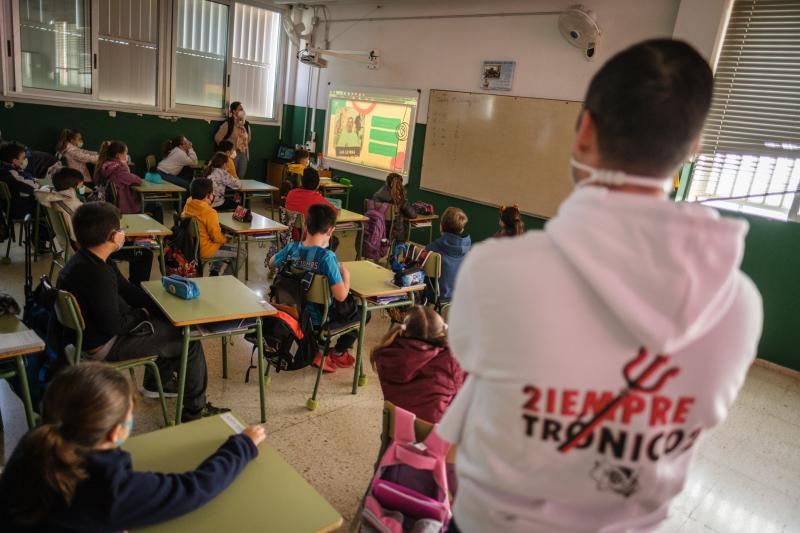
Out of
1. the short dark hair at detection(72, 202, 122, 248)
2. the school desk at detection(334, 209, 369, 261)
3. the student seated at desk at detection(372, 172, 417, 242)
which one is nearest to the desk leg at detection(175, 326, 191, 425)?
the short dark hair at detection(72, 202, 122, 248)

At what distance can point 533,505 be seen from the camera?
2.54 ft

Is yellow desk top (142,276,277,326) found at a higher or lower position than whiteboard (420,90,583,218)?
lower

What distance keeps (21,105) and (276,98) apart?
3.65m

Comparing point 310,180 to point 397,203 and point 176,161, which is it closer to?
point 397,203

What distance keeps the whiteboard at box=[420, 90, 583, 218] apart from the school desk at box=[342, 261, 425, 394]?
284 centimetres

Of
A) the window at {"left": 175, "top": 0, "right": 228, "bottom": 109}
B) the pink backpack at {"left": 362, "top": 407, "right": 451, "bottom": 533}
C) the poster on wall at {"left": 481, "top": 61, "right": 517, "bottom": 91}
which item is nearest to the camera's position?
the pink backpack at {"left": 362, "top": 407, "right": 451, "bottom": 533}

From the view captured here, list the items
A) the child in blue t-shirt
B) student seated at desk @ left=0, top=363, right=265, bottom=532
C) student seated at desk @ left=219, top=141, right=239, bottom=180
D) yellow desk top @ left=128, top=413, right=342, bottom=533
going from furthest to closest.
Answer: student seated at desk @ left=219, top=141, right=239, bottom=180
the child in blue t-shirt
yellow desk top @ left=128, top=413, right=342, bottom=533
student seated at desk @ left=0, top=363, right=265, bottom=532

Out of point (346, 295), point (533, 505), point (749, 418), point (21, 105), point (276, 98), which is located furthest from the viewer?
point (276, 98)

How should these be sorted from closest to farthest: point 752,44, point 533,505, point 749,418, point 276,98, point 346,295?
point 533,505, point 346,295, point 749,418, point 752,44, point 276,98

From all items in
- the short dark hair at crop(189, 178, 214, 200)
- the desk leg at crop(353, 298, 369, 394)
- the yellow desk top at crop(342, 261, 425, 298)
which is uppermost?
the short dark hair at crop(189, 178, 214, 200)

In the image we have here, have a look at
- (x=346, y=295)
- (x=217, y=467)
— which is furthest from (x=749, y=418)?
(x=217, y=467)

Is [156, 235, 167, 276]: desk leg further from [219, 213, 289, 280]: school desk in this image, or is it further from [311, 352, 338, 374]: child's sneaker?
[311, 352, 338, 374]: child's sneaker

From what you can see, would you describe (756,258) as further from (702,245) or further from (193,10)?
(193,10)

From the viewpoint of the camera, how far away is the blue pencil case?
2.73 meters
